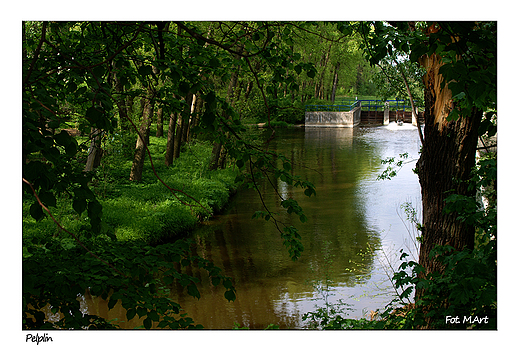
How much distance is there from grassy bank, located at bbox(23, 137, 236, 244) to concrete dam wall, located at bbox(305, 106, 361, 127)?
69.2 ft

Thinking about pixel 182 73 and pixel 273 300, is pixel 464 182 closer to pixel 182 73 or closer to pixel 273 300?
pixel 182 73

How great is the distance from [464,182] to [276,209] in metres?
7.84

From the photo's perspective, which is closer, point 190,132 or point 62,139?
point 62,139

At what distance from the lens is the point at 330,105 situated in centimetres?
3472

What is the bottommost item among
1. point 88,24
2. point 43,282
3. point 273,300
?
point 273,300

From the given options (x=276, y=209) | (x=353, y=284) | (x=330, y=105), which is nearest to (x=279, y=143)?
(x=330, y=105)

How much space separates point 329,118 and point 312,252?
26874 millimetres

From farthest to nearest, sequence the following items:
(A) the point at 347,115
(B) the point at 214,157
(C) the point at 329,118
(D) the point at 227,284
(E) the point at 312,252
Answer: (C) the point at 329,118 < (A) the point at 347,115 < (B) the point at 214,157 < (E) the point at 312,252 < (D) the point at 227,284

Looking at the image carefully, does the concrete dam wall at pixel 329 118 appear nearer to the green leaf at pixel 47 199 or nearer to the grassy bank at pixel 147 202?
the grassy bank at pixel 147 202

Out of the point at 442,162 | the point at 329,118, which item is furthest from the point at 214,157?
the point at 329,118

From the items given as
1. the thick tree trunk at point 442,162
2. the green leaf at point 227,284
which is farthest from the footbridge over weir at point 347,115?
the green leaf at point 227,284

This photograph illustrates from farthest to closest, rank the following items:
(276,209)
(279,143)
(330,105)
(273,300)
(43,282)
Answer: (330,105) < (279,143) < (276,209) < (273,300) < (43,282)

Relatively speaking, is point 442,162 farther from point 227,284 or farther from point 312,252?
point 312,252

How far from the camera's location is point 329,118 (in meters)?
34.6
